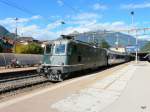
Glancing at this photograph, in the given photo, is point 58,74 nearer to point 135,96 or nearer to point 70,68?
point 70,68

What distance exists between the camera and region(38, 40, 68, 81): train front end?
19.5 m

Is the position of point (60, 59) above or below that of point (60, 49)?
below

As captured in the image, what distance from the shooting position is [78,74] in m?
24.1

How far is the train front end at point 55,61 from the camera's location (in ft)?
63.9

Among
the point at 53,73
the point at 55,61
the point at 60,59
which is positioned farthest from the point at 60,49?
the point at 53,73

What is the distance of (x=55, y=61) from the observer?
20.2 metres

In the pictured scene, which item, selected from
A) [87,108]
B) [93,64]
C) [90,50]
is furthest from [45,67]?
[87,108]

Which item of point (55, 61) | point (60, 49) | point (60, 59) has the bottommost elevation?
point (55, 61)

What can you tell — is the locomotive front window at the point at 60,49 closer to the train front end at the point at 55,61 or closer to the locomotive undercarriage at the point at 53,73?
the train front end at the point at 55,61

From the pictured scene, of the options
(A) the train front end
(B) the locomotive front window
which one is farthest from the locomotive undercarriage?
(B) the locomotive front window

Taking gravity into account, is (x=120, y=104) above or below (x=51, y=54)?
below

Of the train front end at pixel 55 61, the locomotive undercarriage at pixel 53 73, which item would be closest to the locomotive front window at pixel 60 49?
the train front end at pixel 55 61

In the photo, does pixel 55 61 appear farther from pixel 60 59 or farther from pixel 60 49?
pixel 60 49

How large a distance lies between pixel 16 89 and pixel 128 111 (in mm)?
8226
